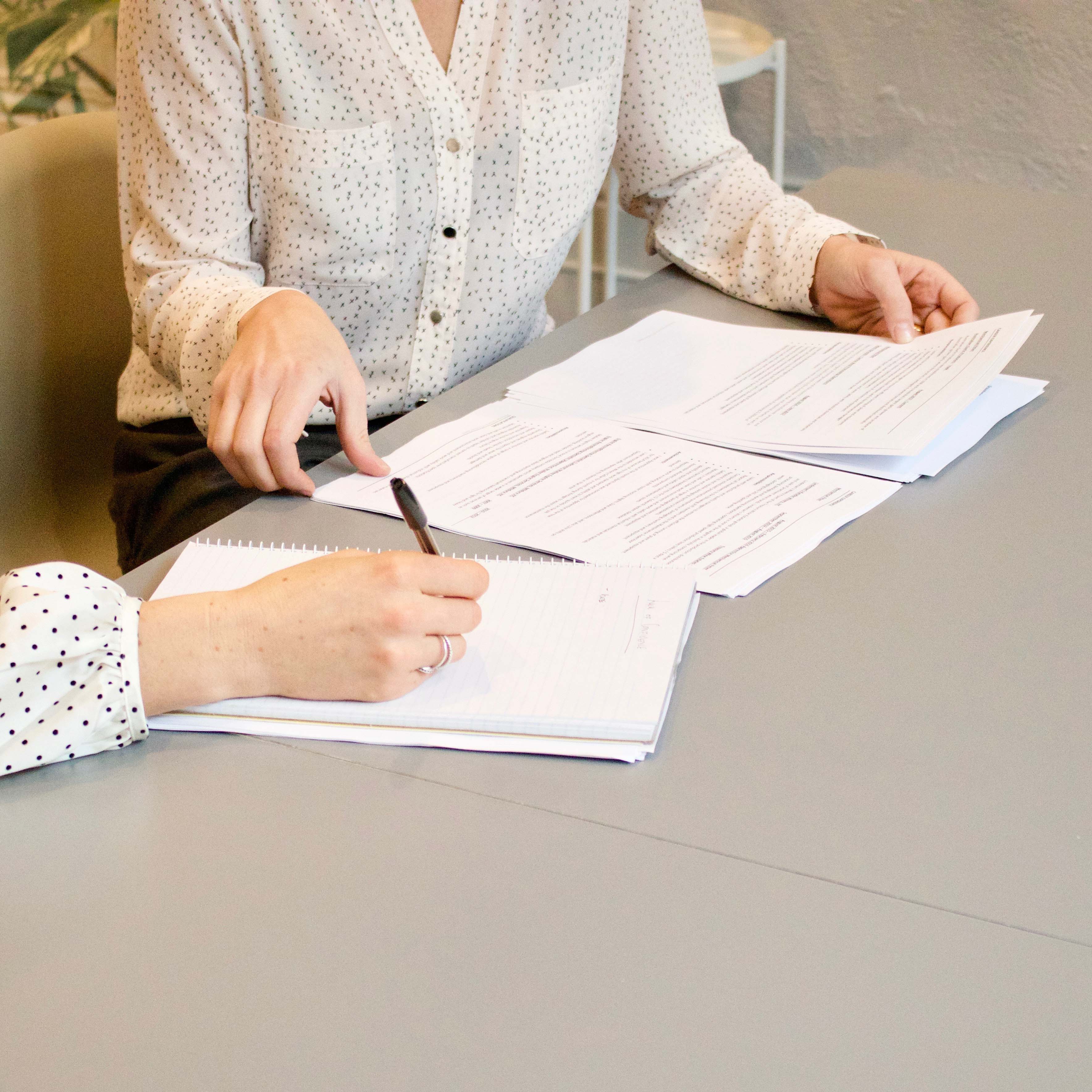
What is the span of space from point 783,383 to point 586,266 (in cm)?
145

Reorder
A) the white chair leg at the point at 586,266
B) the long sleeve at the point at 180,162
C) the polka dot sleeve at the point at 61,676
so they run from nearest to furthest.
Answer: the polka dot sleeve at the point at 61,676
the long sleeve at the point at 180,162
the white chair leg at the point at 586,266

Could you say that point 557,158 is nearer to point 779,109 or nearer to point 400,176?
point 400,176

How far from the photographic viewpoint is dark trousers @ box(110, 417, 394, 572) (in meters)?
0.99

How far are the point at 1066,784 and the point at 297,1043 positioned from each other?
1.16ft

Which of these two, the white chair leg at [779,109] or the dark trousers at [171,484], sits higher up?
the white chair leg at [779,109]

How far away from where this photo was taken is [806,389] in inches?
37.2

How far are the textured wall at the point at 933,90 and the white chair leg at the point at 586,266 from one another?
16.4 inches

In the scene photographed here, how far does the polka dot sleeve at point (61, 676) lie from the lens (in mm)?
562

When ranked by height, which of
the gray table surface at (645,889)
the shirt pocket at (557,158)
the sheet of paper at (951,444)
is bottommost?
the gray table surface at (645,889)

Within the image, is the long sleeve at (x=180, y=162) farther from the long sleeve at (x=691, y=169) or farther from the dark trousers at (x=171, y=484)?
the long sleeve at (x=691, y=169)

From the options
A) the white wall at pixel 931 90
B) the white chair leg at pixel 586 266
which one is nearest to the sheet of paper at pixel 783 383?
the white chair leg at pixel 586 266

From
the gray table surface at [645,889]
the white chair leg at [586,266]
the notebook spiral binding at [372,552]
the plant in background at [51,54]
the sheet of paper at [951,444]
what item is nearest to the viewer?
the gray table surface at [645,889]

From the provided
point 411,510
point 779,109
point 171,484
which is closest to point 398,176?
point 171,484

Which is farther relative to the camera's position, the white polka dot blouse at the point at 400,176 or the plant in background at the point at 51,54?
the plant in background at the point at 51,54
